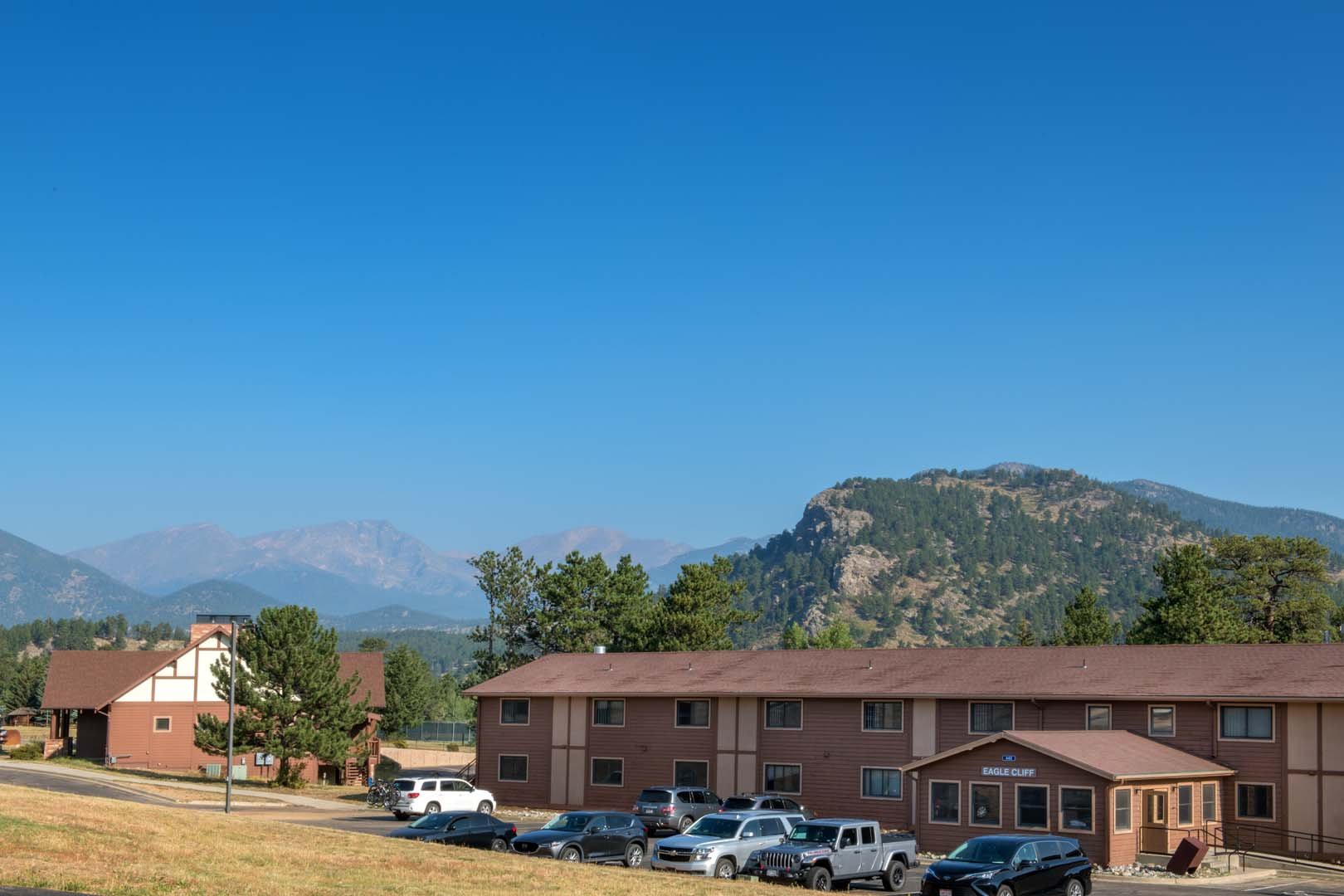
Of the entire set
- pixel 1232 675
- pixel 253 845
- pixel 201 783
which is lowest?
pixel 201 783

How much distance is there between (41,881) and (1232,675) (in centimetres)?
4147

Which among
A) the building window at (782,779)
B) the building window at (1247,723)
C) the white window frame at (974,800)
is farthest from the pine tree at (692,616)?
the building window at (1247,723)

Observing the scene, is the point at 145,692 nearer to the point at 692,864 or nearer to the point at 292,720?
the point at 292,720

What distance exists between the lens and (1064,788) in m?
45.3

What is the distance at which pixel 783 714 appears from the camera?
59.4 metres

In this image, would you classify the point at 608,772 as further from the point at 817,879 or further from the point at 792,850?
the point at 817,879

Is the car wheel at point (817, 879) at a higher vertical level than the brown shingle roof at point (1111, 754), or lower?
lower

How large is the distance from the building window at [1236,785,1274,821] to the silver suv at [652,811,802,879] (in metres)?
18.7

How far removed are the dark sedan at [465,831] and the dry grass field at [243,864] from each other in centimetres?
160

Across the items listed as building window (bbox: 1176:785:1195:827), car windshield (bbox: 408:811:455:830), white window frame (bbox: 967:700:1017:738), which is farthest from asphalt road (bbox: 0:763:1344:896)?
white window frame (bbox: 967:700:1017:738)

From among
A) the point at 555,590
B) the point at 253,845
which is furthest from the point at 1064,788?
the point at 555,590

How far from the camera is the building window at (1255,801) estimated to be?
48500mm

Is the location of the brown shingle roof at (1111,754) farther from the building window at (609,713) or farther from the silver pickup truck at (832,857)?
the building window at (609,713)

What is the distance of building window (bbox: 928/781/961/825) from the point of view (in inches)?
1914
